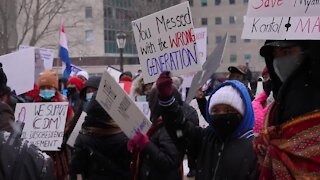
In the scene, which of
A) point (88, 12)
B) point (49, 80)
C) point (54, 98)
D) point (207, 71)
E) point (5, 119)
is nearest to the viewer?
point (5, 119)

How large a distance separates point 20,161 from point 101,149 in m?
2.89

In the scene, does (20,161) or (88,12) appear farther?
(88,12)

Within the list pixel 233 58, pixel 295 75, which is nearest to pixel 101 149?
pixel 295 75

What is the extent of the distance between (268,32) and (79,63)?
60.9 metres

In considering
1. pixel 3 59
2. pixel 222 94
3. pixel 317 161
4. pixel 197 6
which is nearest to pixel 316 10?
pixel 317 161

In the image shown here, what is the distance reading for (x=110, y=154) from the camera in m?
5.49

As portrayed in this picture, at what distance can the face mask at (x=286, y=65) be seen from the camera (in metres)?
2.81

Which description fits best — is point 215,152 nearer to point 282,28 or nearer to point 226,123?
point 226,123

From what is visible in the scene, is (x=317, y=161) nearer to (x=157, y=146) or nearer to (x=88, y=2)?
(x=157, y=146)

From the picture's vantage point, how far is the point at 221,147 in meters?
3.99

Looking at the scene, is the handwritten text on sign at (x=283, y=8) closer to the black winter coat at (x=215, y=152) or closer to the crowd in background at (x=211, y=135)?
the crowd in background at (x=211, y=135)

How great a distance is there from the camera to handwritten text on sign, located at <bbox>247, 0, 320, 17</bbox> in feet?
9.34

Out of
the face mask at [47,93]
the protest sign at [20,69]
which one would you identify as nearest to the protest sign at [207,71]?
the face mask at [47,93]

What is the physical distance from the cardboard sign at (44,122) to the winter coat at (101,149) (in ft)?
2.99
